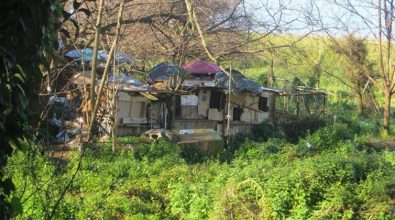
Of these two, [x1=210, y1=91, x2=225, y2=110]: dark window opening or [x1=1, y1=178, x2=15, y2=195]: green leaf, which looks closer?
[x1=1, y1=178, x2=15, y2=195]: green leaf

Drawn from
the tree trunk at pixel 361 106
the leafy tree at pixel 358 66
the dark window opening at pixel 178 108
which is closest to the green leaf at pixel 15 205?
the dark window opening at pixel 178 108

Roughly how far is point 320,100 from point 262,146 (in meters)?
12.1

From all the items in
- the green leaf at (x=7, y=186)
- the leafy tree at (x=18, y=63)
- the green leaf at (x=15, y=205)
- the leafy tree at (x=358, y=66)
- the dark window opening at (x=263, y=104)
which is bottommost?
the green leaf at (x=15, y=205)

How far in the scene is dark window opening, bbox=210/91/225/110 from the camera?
22609mm

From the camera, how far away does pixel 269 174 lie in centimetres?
970

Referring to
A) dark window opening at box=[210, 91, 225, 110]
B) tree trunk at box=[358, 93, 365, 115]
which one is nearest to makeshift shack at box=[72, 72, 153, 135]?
dark window opening at box=[210, 91, 225, 110]

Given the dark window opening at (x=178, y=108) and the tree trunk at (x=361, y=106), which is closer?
the dark window opening at (x=178, y=108)

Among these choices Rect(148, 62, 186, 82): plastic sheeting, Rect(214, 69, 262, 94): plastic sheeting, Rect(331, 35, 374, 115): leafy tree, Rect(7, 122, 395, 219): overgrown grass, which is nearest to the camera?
Rect(7, 122, 395, 219): overgrown grass

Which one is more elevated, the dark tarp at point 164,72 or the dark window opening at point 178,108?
the dark tarp at point 164,72

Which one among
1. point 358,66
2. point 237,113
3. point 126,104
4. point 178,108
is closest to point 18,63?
point 126,104

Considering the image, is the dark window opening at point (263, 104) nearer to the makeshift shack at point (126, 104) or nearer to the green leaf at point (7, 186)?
the makeshift shack at point (126, 104)

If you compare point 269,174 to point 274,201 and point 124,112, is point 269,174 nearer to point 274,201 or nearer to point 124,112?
point 274,201

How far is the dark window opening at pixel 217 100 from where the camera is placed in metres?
22.6

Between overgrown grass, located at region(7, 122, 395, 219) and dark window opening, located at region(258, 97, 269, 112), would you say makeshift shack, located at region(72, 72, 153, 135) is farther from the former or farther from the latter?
dark window opening, located at region(258, 97, 269, 112)
